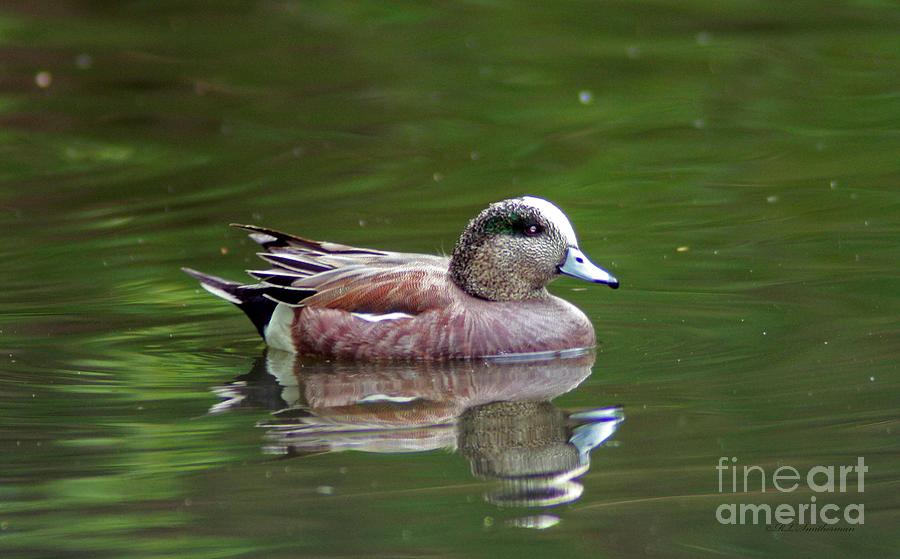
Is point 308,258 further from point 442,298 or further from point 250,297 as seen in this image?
point 442,298

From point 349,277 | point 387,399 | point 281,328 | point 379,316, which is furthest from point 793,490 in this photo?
point 281,328

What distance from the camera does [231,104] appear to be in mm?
15305

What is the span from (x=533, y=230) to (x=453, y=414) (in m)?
1.66

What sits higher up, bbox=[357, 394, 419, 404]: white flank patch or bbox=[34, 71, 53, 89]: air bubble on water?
bbox=[34, 71, 53, 89]: air bubble on water

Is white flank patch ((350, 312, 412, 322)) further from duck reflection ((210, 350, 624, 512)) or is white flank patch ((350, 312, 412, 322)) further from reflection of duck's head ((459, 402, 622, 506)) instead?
reflection of duck's head ((459, 402, 622, 506))

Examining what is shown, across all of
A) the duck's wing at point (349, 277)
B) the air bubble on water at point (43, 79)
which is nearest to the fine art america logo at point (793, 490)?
the duck's wing at point (349, 277)

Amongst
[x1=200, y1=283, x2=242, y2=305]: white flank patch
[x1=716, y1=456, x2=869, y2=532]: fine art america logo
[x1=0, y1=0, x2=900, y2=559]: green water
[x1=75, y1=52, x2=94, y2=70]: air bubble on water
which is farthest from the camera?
[x1=75, y1=52, x2=94, y2=70]: air bubble on water

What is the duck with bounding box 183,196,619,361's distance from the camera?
8.55m

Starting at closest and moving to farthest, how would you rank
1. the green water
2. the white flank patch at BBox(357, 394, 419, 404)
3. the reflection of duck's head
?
1. the green water
2. the reflection of duck's head
3. the white flank patch at BBox(357, 394, 419, 404)

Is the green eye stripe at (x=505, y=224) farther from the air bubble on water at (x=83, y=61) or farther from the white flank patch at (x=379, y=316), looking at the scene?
the air bubble on water at (x=83, y=61)

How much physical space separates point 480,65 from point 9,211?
540 cm

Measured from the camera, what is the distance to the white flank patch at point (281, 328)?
29.1 feet

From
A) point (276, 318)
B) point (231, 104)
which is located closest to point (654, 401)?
point (276, 318)

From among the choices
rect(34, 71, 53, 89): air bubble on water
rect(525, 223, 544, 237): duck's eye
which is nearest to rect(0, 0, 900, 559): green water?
rect(34, 71, 53, 89): air bubble on water
